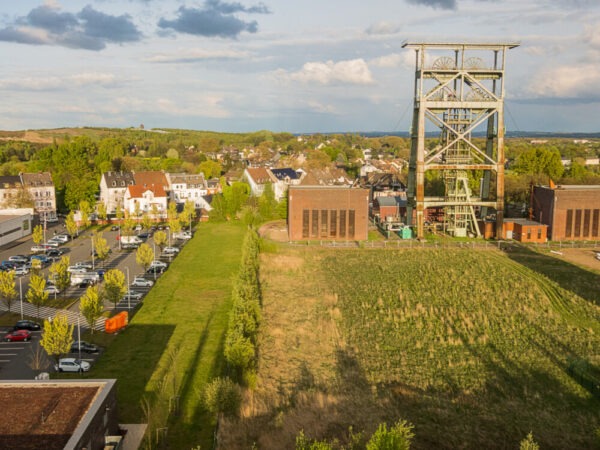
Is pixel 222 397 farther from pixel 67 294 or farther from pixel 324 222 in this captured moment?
pixel 324 222

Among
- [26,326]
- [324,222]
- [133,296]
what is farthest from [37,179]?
[26,326]

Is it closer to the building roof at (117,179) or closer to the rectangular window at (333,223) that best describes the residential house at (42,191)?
the building roof at (117,179)

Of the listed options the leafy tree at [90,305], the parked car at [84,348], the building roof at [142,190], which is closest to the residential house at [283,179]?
the building roof at [142,190]

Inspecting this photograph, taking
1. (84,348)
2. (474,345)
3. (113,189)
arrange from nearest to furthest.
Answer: (84,348) → (474,345) → (113,189)

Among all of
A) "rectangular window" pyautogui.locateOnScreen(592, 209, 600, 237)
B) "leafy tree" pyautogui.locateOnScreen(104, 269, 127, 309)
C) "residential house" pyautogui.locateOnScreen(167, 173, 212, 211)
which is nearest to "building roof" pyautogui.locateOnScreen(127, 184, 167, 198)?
"residential house" pyautogui.locateOnScreen(167, 173, 212, 211)

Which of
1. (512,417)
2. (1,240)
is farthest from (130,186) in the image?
(512,417)

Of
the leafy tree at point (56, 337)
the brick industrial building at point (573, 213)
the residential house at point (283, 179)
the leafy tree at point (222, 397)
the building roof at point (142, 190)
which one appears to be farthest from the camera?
the residential house at point (283, 179)

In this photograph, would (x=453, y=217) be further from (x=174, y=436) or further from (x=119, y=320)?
(x=174, y=436)

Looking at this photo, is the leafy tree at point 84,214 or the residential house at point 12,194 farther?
the residential house at point 12,194

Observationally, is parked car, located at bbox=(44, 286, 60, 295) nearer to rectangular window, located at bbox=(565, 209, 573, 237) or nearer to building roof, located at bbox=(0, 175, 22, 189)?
building roof, located at bbox=(0, 175, 22, 189)
